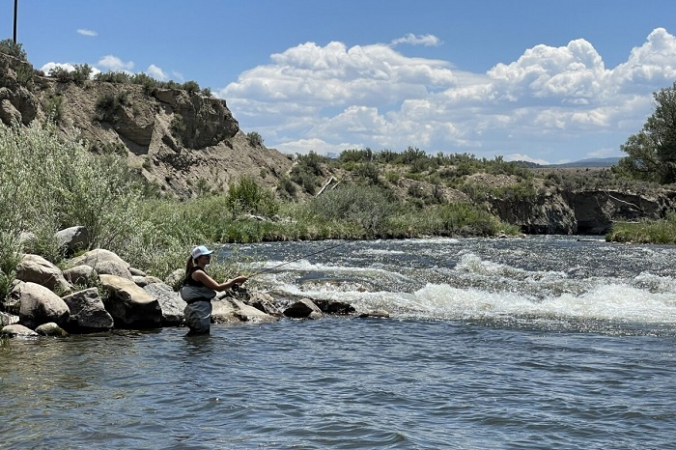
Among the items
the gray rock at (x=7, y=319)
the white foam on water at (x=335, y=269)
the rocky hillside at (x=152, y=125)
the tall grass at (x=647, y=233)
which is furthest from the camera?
the rocky hillside at (x=152, y=125)

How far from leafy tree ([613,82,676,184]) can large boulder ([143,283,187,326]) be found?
4989cm

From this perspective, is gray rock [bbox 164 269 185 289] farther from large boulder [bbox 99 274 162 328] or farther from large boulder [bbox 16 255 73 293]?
large boulder [bbox 16 255 73 293]

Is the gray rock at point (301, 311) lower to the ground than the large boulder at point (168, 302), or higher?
lower

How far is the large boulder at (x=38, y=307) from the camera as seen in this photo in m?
11.5

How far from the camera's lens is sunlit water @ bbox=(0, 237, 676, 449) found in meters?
6.84

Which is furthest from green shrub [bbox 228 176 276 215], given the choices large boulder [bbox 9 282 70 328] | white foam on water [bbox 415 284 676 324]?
large boulder [bbox 9 282 70 328]

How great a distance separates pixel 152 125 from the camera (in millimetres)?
48188

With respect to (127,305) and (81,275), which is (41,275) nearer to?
(81,275)

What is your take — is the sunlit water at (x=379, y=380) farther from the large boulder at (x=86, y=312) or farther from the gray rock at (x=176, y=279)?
the gray rock at (x=176, y=279)

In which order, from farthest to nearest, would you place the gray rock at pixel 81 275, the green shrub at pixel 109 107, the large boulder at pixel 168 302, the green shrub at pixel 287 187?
the green shrub at pixel 287 187 < the green shrub at pixel 109 107 < the large boulder at pixel 168 302 < the gray rock at pixel 81 275

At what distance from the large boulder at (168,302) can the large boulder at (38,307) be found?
5.77ft

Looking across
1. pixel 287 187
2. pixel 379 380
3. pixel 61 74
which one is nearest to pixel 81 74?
pixel 61 74

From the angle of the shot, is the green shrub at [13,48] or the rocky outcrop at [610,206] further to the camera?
the rocky outcrop at [610,206]

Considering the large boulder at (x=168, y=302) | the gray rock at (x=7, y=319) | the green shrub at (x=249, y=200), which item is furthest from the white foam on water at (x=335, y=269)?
the green shrub at (x=249, y=200)
